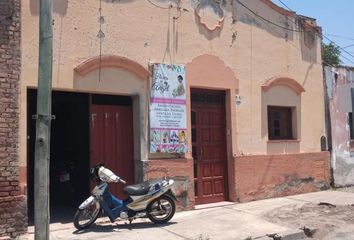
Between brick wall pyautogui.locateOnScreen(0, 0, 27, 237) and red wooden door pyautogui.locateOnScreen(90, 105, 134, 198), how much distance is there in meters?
1.91

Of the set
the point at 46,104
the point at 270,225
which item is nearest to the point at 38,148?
the point at 46,104

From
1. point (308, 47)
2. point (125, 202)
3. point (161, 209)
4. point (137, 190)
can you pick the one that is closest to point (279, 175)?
point (308, 47)

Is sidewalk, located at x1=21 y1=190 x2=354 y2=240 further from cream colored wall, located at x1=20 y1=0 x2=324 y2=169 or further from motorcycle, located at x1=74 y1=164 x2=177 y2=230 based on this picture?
cream colored wall, located at x1=20 y1=0 x2=324 y2=169

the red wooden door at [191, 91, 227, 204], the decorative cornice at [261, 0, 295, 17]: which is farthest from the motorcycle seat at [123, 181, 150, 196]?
the decorative cornice at [261, 0, 295, 17]

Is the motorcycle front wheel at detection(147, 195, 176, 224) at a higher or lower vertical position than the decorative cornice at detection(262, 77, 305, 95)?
lower

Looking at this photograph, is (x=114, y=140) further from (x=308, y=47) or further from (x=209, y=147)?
(x=308, y=47)

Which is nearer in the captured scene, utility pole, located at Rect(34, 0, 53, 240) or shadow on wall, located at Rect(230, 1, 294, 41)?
utility pole, located at Rect(34, 0, 53, 240)

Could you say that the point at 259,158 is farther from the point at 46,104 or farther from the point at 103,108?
the point at 46,104

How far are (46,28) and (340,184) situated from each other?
10.8 m

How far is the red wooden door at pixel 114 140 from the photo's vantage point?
33.9 ft

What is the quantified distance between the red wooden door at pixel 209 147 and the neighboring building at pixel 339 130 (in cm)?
430

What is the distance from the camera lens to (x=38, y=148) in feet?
22.7

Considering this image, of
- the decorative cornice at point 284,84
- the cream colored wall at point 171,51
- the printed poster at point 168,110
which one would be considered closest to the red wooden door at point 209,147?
the cream colored wall at point 171,51

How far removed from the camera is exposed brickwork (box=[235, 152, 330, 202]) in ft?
40.2
